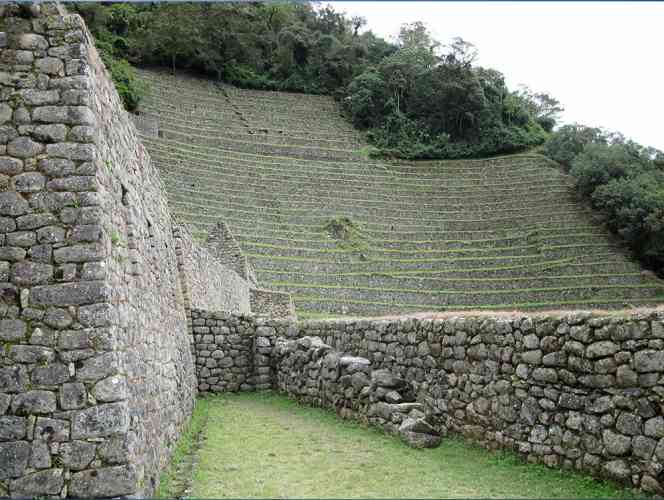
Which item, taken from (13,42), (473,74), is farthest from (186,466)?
(473,74)

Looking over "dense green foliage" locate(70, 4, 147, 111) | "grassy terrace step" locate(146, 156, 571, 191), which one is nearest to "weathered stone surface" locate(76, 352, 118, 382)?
"dense green foliage" locate(70, 4, 147, 111)

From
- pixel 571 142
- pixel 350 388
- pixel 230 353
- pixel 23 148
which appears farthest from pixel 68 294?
pixel 571 142

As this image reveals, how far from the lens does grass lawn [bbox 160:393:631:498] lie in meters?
4.91

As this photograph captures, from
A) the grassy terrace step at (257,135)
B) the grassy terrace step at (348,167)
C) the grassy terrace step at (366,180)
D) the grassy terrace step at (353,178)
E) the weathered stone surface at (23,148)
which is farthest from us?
the grassy terrace step at (257,135)

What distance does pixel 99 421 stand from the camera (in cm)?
452

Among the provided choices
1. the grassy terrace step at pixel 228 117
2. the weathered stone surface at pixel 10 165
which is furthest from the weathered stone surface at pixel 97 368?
the grassy terrace step at pixel 228 117

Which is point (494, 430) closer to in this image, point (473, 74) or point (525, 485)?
point (525, 485)

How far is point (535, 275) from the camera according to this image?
34.2 meters

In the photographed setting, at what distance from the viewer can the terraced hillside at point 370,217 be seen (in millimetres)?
31641

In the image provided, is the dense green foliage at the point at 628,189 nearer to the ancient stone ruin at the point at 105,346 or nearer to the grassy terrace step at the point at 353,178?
the grassy terrace step at the point at 353,178

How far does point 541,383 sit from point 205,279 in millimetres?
9262

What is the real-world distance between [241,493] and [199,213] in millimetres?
31518

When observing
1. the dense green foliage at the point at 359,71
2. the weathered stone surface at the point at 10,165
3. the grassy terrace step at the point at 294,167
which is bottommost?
the weathered stone surface at the point at 10,165

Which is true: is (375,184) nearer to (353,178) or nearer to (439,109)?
(353,178)
